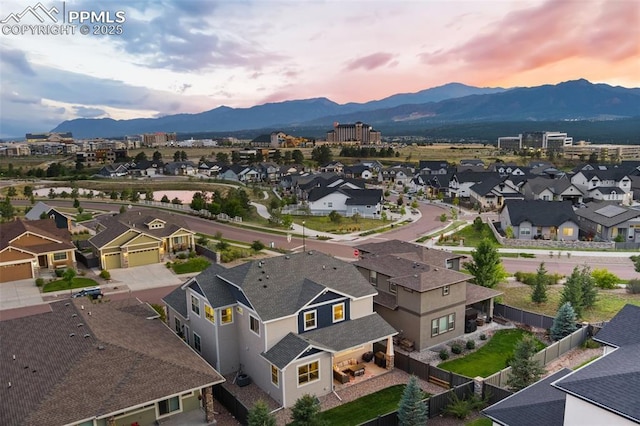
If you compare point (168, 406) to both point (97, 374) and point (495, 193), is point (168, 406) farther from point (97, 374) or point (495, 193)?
point (495, 193)

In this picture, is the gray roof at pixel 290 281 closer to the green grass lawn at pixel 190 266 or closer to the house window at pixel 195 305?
the house window at pixel 195 305

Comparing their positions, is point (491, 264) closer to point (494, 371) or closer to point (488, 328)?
point (488, 328)

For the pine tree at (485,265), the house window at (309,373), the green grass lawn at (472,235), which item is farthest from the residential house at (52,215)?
the pine tree at (485,265)

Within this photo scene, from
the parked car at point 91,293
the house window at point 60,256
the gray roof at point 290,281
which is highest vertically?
the gray roof at point 290,281

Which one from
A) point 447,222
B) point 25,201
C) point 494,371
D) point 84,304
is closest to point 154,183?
point 25,201

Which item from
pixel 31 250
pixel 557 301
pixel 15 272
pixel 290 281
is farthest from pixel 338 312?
pixel 31 250

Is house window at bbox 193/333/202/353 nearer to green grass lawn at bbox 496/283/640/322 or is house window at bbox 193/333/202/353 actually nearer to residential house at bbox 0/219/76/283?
green grass lawn at bbox 496/283/640/322

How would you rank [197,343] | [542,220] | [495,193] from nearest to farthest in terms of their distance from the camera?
1. [197,343]
2. [542,220]
3. [495,193]
